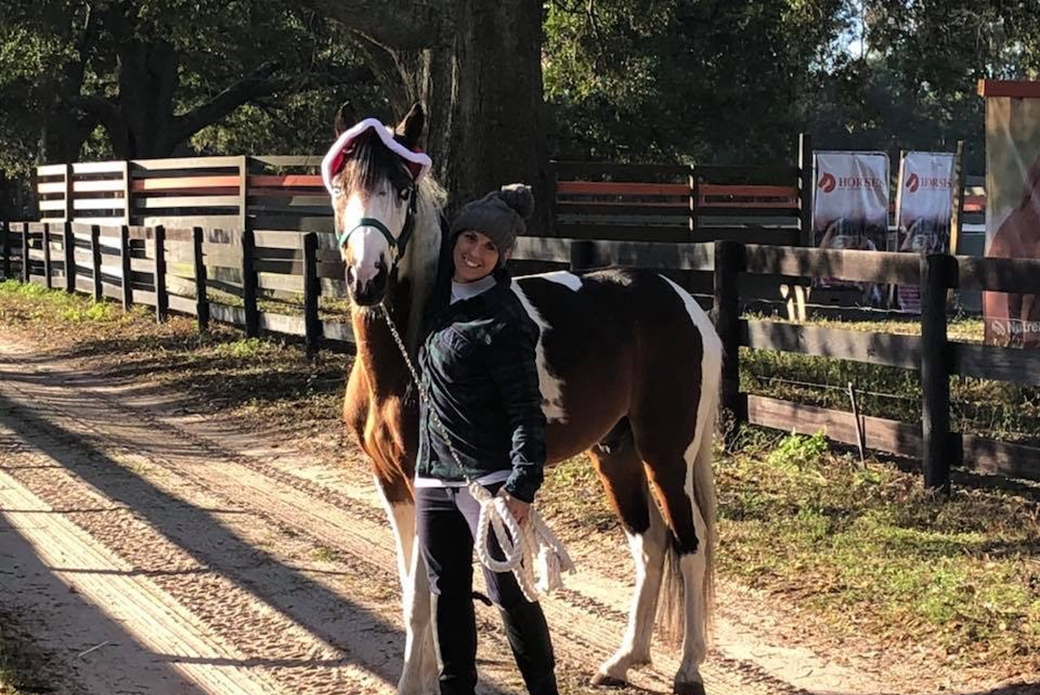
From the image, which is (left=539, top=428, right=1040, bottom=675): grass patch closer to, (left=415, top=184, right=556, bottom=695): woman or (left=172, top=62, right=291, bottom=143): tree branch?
(left=415, top=184, right=556, bottom=695): woman

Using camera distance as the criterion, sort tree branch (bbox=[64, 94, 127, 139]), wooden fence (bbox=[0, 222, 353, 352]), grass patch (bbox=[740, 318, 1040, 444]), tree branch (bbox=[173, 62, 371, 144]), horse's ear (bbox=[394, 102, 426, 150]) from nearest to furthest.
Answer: horse's ear (bbox=[394, 102, 426, 150]), grass patch (bbox=[740, 318, 1040, 444]), wooden fence (bbox=[0, 222, 353, 352]), tree branch (bbox=[64, 94, 127, 139]), tree branch (bbox=[173, 62, 371, 144])

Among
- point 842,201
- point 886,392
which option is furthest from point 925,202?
point 886,392

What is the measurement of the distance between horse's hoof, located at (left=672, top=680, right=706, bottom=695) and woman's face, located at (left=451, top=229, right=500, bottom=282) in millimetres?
1821

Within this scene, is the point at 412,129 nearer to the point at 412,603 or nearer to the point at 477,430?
the point at 477,430

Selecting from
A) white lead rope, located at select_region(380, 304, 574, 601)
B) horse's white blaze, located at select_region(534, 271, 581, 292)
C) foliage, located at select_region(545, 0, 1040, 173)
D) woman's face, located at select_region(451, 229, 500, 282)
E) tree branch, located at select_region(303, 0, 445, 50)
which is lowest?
white lead rope, located at select_region(380, 304, 574, 601)

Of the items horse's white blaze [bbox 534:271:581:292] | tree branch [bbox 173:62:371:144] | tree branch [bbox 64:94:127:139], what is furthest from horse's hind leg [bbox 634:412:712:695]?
tree branch [bbox 64:94:127:139]

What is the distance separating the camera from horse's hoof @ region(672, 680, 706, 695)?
4164 millimetres

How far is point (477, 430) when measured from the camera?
128 inches

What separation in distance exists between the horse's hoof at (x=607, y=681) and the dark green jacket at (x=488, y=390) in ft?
4.43

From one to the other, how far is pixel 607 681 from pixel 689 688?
1.01ft

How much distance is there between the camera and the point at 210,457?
8312mm

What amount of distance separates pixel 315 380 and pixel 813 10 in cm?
667

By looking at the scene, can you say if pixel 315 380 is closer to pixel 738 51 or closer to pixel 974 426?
pixel 974 426

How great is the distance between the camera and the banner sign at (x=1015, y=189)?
326 inches
